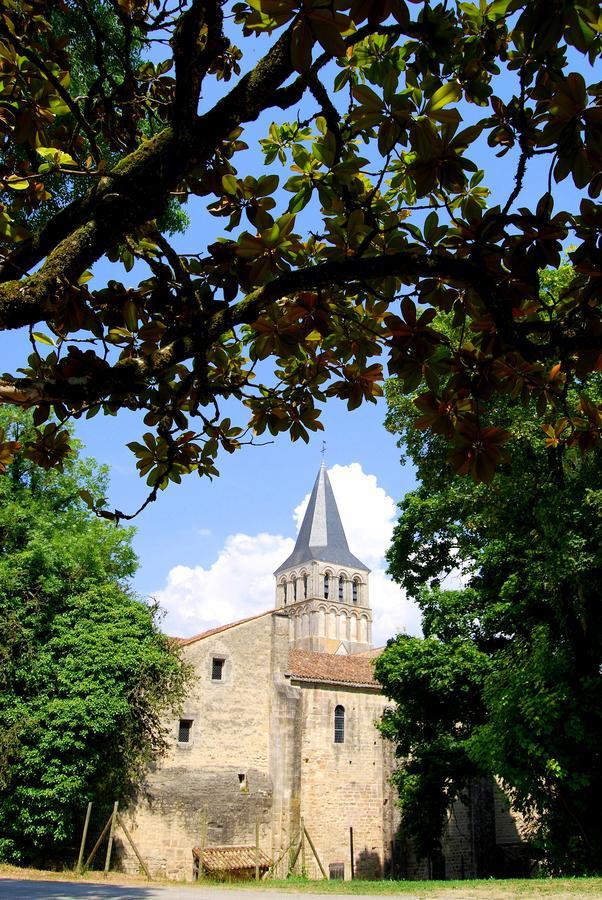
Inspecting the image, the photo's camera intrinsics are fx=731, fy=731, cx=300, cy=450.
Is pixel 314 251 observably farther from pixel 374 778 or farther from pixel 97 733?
pixel 374 778

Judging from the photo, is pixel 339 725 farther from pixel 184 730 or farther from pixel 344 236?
pixel 344 236

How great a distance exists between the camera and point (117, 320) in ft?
9.59

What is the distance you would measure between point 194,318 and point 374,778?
30161mm

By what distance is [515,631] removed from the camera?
1864cm

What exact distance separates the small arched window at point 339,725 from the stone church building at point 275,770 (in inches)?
1.6

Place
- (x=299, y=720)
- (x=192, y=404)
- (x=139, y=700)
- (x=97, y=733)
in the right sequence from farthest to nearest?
(x=299, y=720), (x=139, y=700), (x=97, y=733), (x=192, y=404)

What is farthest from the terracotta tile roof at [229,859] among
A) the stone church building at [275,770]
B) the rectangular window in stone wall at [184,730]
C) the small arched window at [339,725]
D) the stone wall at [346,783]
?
the small arched window at [339,725]

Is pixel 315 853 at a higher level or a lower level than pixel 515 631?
lower

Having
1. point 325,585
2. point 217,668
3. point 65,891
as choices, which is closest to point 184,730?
point 217,668

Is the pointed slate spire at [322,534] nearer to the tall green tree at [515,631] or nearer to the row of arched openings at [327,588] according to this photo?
the row of arched openings at [327,588]

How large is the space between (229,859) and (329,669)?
8.85 metres

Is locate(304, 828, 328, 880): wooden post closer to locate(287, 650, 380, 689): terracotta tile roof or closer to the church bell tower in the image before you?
locate(287, 650, 380, 689): terracotta tile roof

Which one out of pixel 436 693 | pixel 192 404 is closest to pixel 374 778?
pixel 436 693

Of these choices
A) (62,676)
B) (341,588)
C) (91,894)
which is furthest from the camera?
(341,588)
